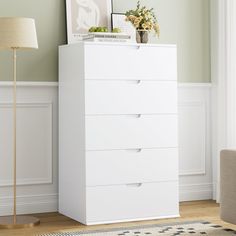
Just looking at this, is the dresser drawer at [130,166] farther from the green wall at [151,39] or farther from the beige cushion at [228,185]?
the green wall at [151,39]

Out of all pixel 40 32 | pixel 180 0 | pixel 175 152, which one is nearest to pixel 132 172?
pixel 175 152

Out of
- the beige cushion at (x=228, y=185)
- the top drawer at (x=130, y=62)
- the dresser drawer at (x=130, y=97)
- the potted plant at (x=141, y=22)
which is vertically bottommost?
the beige cushion at (x=228, y=185)

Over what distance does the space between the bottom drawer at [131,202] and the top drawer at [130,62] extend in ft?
2.37

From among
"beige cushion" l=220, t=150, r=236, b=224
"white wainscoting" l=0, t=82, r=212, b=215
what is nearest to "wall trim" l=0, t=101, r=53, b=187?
"white wainscoting" l=0, t=82, r=212, b=215

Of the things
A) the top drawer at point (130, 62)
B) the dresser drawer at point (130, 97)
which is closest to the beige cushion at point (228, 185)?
the dresser drawer at point (130, 97)

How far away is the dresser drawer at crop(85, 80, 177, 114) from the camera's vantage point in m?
3.97

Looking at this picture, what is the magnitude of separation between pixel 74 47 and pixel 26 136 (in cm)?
73

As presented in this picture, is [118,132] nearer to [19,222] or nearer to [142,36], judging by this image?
[142,36]

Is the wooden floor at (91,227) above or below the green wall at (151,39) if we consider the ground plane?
below

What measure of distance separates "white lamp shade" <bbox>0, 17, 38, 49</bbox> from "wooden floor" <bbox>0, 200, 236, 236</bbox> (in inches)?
45.2

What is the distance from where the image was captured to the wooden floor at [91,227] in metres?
3.86

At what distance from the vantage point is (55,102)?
174 inches

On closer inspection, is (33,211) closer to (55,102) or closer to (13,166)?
(13,166)

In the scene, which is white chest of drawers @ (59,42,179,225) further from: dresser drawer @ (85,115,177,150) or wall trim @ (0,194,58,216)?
wall trim @ (0,194,58,216)
